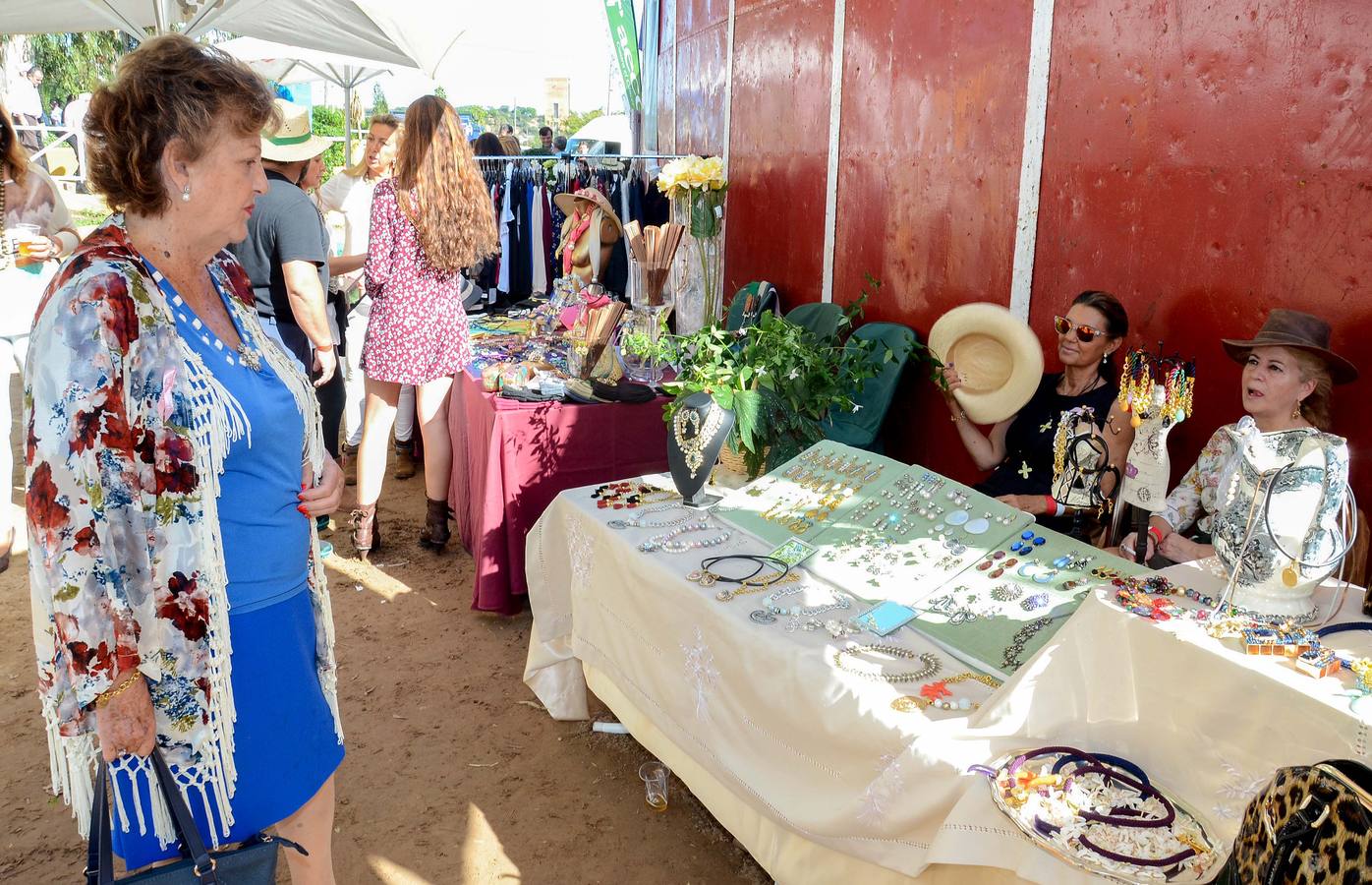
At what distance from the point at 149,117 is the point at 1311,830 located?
5.87ft

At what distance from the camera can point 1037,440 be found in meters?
2.71

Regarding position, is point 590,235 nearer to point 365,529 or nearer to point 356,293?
point 356,293

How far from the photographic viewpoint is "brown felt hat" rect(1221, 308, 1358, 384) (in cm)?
189

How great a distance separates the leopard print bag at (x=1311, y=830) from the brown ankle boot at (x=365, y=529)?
3.81 m

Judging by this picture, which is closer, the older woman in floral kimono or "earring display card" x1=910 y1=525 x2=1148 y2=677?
the older woman in floral kimono

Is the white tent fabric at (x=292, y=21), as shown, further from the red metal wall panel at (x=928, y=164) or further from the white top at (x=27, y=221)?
the red metal wall panel at (x=928, y=164)

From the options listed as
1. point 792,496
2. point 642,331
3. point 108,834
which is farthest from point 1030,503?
point 108,834

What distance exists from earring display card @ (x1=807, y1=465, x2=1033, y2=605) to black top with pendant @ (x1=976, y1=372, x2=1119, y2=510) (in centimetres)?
35

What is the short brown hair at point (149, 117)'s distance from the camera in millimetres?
1400

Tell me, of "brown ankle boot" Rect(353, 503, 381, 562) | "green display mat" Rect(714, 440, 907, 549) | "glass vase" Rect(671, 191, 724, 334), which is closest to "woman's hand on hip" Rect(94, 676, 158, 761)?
"green display mat" Rect(714, 440, 907, 549)

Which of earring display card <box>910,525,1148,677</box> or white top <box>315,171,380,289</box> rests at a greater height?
white top <box>315,171,380,289</box>

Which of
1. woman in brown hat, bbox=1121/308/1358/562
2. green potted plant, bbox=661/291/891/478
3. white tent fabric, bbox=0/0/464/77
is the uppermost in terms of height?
white tent fabric, bbox=0/0/464/77

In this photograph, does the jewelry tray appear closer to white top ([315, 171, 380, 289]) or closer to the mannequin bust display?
the mannequin bust display

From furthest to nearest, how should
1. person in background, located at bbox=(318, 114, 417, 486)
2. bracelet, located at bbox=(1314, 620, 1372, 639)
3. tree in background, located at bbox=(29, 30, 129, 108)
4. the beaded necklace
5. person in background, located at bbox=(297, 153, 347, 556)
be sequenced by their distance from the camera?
tree in background, located at bbox=(29, 30, 129, 108), person in background, located at bbox=(318, 114, 417, 486), person in background, located at bbox=(297, 153, 347, 556), the beaded necklace, bracelet, located at bbox=(1314, 620, 1372, 639)
